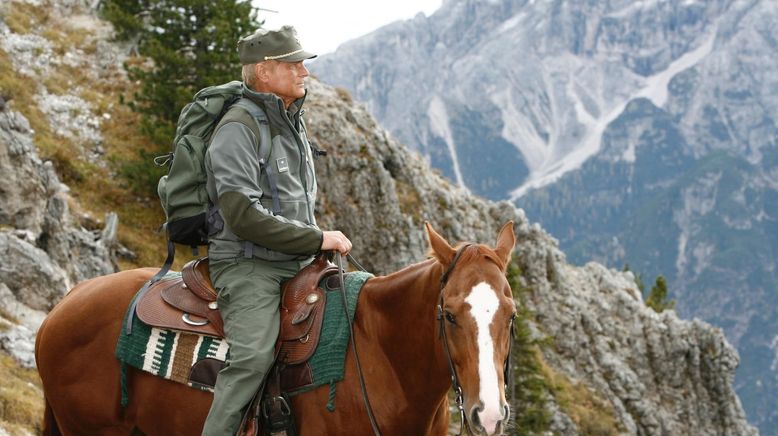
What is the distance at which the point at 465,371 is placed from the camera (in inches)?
201

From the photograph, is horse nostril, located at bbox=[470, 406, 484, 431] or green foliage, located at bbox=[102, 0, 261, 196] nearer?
horse nostril, located at bbox=[470, 406, 484, 431]

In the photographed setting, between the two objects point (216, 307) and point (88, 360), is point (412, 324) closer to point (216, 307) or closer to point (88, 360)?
point (216, 307)

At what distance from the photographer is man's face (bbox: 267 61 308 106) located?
21.5ft

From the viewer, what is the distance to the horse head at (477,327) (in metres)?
4.85

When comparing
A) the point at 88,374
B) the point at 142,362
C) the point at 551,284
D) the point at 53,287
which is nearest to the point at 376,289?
the point at 142,362

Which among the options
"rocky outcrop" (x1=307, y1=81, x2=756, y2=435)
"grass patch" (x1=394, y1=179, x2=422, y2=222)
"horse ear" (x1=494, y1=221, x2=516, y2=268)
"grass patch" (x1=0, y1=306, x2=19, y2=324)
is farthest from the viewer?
"grass patch" (x1=394, y1=179, x2=422, y2=222)

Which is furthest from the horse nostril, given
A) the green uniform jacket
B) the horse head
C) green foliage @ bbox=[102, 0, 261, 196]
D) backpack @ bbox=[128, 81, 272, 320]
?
green foliage @ bbox=[102, 0, 261, 196]

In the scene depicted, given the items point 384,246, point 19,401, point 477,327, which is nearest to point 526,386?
point 384,246

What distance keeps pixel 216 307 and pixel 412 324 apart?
5.85ft

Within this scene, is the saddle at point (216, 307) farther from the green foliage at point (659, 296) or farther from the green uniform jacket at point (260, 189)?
the green foliage at point (659, 296)

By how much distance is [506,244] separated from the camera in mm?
5684

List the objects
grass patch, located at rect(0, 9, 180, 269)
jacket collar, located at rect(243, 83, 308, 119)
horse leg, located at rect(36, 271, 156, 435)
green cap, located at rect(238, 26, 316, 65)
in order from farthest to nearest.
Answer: grass patch, located at rect(0, 9, 180, 269), horse leg, located at rect(36, 271, 156, 435), green cap, located at rect(238, 26, 316, 65), jacket collar, located at rect(243, 83, 308, 119)

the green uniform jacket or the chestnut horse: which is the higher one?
the green uniform jacket

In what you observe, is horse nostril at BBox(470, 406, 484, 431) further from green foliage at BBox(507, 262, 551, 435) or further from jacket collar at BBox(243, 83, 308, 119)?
green foliage at BBox(507, 262, 551, 435)
